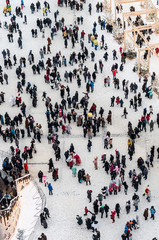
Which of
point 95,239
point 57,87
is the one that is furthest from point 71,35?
point 95,239

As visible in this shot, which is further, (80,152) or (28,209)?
(80,152)

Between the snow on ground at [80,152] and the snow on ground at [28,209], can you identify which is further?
the snow on ground at [28,209]

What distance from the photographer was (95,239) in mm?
33500

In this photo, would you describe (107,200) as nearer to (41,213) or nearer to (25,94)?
(41,213)

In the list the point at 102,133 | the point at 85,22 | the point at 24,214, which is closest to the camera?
the point at 24,214

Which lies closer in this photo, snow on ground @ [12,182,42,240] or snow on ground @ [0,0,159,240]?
snow on ground @ [0,0,159,240]

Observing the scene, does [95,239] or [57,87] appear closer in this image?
[95,239]

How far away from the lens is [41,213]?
115ft

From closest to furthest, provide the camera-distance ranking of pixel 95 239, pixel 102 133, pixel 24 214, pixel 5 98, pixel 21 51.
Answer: pixel 95 239
pixel 24 214
pixel 102 133
pixel 5 98
pixel 21 51

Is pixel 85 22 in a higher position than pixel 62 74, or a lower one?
higher

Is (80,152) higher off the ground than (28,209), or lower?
higher

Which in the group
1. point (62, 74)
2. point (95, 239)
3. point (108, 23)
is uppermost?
point (108, 23)

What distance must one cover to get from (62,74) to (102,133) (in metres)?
8.41

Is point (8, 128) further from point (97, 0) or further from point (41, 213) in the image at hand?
point (97, 0)
